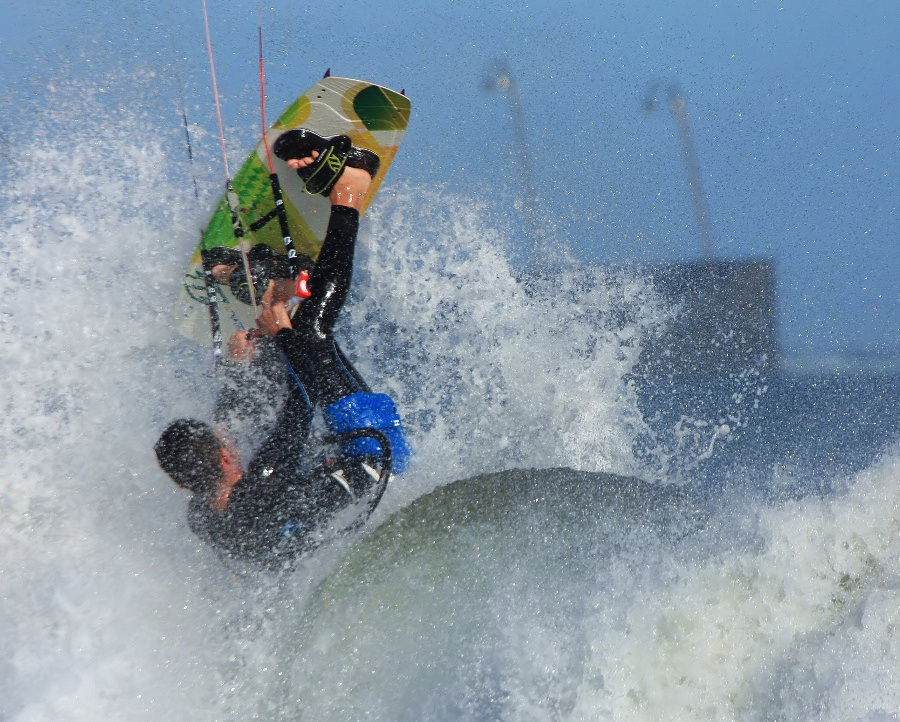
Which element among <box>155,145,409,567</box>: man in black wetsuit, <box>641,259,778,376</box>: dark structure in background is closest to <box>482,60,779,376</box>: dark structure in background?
<box>641,259,778,376</box>: dark structure in background

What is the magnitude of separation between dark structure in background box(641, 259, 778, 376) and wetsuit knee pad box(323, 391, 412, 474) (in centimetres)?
164

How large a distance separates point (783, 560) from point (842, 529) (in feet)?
A: 1.27

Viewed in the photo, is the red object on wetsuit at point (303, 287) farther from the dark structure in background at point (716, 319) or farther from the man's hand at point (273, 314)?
the dark structure in background at point (716, 319)

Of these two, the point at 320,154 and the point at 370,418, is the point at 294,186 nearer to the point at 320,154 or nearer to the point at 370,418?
the point at 320,154

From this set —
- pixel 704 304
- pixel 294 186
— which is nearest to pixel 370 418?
pixel 294 186

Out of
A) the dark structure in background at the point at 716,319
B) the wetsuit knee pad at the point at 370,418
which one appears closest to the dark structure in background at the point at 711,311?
the dark structure in background at the point at 716,319

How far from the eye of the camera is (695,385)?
12.6 ft

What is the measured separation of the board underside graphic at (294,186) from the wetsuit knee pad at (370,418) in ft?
2.05

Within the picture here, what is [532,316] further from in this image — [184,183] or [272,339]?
[184,183]

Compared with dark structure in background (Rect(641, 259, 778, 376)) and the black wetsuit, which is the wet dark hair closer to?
the black wetsuit

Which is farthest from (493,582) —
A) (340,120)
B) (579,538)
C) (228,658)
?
(340,120)

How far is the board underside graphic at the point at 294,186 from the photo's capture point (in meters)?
2.77

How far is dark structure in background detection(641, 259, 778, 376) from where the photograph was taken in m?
3.77

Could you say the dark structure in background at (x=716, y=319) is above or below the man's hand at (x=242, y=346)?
below
